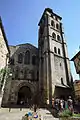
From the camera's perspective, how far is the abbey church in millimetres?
21081

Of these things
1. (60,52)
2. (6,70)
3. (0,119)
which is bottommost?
(0,119)

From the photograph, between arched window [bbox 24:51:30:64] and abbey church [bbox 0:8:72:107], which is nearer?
abbey church [bbox 0:8:72:107]

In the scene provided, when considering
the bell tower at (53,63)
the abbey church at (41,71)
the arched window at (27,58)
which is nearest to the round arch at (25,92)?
the abbey church at (41,71)

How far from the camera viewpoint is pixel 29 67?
27.2 metres

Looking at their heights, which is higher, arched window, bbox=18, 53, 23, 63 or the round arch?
arched window, bbox=18, 53, 23, 63

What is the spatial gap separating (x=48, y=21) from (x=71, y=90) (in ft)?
63.4

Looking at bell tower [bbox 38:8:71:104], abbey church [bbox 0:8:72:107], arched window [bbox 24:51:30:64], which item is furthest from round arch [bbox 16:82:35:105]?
arched window [bbox 24:51:30:64]

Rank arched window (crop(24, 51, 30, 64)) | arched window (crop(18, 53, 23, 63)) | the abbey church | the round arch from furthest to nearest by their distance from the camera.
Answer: arched window (crop(24, 51, 30, 64)) < arched window (crop(18, 53, 23, 63)) < the round arch < the abbey church

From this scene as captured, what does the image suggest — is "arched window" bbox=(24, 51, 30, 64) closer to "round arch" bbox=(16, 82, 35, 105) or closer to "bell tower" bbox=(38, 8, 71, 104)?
"bell tower" bbox=(38, 8, 71, 104)

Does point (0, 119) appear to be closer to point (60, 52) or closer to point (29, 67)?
point (29, 67)

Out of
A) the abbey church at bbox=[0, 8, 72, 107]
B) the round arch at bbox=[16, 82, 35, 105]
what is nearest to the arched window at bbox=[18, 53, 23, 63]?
the abbey church at bbox=[0, 8, 72, 107]

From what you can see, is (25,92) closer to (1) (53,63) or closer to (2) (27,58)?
(2) (27,58)

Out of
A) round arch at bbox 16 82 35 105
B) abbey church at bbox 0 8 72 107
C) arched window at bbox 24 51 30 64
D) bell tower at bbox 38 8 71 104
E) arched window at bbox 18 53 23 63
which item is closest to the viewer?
bell tower at bbox 38 8 71 104

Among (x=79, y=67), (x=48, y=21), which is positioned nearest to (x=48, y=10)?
(x=48, y=21)
